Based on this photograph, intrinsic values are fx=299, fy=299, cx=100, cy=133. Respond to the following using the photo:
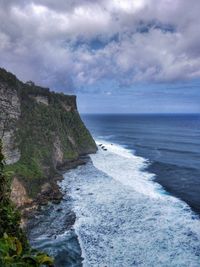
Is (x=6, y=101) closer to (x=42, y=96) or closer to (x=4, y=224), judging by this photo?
(x=42, y=96)

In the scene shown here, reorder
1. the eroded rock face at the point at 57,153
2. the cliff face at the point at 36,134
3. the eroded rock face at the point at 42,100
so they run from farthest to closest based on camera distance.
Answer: the eroded rock face at the point at 42,100
the eroded rock face at the point at 57,153
the cliff face at the point at 36,134

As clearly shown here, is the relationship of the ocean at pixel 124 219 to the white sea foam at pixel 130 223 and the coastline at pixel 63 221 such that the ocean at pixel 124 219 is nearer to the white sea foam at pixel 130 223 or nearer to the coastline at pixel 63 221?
the white sea foam at pixel 130 223

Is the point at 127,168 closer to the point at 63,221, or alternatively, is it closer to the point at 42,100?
the point at 42,100

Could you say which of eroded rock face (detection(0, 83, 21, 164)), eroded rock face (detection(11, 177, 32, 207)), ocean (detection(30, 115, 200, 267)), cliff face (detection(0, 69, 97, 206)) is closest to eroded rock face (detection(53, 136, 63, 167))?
cliff face (detection(0, 69, 97, 206))

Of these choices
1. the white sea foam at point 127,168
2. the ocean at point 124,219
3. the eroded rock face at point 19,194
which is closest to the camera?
the ocean at point 124,219

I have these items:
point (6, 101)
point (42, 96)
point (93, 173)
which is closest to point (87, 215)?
point (93, 173)

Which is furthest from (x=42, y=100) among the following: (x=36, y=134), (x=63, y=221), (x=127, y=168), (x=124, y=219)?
(x=124, y=219)

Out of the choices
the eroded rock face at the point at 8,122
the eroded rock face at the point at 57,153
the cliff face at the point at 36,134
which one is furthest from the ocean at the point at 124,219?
the eroded rock face at the point at 8,122

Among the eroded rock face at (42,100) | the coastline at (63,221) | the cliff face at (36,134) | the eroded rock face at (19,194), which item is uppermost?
the eroded rock face at (42,100)
